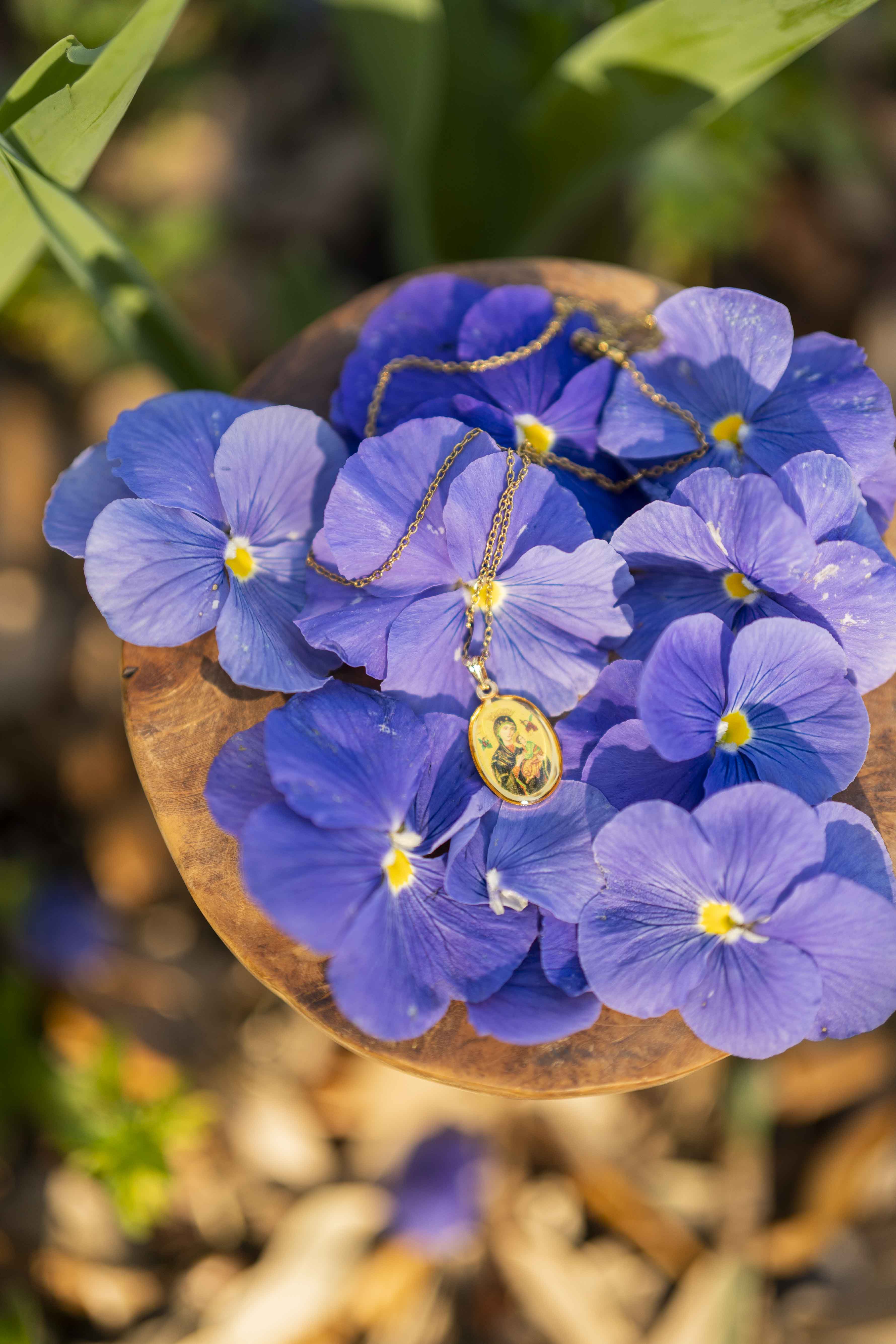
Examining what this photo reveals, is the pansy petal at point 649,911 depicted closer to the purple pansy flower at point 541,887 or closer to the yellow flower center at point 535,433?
the purple pansy flower at point 541,887

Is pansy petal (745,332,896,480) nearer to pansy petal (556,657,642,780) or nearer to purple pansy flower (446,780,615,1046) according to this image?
pansy petal (556,657,642,780)

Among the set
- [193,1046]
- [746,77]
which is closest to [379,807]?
[746,77]

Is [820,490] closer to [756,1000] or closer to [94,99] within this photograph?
[756,1000]

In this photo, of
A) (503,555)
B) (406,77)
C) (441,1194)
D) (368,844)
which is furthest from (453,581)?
(441,1194)

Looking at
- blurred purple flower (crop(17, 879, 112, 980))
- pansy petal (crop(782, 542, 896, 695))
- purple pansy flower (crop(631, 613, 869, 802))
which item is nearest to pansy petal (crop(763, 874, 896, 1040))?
purple pansy flower (crop(631, 613, 869, 802))

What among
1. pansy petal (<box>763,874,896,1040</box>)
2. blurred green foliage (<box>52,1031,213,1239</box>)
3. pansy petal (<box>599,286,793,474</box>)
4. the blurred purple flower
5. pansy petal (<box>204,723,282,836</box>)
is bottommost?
blurred green foliage (<box>52,1031,213,1239</box>)

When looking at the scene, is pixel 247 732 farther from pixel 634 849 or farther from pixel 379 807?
pixel 634 849
